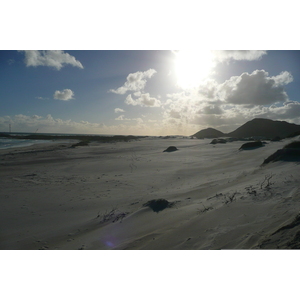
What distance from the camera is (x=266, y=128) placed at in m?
63.3

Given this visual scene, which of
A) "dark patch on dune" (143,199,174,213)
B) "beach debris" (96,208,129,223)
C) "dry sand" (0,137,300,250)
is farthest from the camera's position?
"dark patch on dune" (143,199,174,213)

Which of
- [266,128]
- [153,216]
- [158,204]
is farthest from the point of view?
[266,128]

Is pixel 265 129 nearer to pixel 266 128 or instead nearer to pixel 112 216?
pixel 266 128

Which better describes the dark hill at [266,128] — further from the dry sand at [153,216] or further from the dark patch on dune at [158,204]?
the dark patch on dune at [158,204]

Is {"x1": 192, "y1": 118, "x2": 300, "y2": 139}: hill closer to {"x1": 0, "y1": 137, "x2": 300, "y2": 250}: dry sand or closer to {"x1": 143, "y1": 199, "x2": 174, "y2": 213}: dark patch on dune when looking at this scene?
{"x1": 0, "y1": 137, "x2": 300, "y2": 250}: dry sand

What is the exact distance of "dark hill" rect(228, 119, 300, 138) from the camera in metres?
54.2

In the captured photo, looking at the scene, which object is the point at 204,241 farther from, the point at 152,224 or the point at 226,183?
the point at 226,183

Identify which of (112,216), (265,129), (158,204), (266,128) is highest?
(266,128)

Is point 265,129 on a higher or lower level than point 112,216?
higher

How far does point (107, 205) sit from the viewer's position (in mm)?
6445

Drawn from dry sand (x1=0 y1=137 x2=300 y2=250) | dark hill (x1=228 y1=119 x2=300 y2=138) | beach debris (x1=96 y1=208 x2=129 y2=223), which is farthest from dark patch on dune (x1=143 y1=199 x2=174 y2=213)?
dark hill (x1=228 y1=119 x2=300 y2=138)

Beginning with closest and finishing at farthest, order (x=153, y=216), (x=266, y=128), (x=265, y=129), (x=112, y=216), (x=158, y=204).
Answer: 1. (x=153, y=216)
2. (x=112, y=216)
3. (x=158, y=204)
4. (x=266, y=128)
5. (x=265, y=129)

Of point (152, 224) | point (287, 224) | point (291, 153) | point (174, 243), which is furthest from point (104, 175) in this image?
point (291, 153)

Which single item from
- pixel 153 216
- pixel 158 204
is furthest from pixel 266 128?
pixel 153 216
